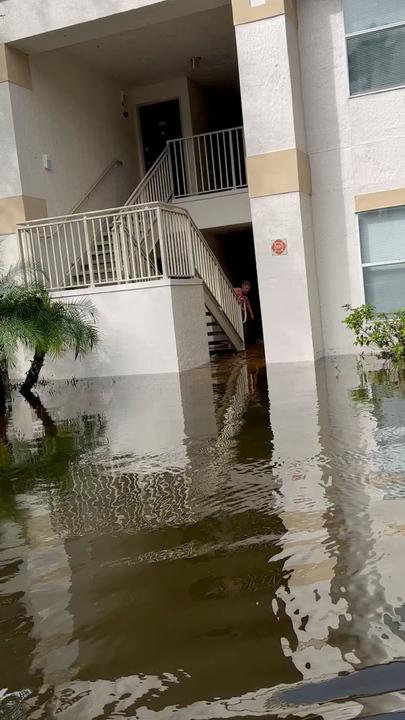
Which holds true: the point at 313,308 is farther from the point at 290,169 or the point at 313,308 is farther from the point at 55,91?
the point at 55,91

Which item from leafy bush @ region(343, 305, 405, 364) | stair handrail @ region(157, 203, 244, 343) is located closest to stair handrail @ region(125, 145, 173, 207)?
stair handrail @ region(157, 203, 244, 343)

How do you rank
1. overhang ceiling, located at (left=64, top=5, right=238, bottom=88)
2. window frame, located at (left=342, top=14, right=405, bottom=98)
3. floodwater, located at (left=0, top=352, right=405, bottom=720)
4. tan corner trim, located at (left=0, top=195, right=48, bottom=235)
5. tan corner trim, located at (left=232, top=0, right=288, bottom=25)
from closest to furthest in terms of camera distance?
floodwater, located at (left=0, top=352, right=405, bottom=720) → tan corner trim, located at (left=232, top=0, right=288, bottom=25) → window frame, located at (left=342, top=14, right=405, bottom=98) → tan corner trim, located at (left=0, top=195, right=48, bottom=235) → overhang ceiling, located at (left=64, top=5, right=238, bottom=88)

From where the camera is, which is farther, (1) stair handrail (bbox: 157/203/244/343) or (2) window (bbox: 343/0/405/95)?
(1) stair handrail (bbox: 157/203/244/343)

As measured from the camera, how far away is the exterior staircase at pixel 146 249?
37.7 feet

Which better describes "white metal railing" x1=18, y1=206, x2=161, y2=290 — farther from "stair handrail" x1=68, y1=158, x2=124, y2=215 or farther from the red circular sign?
the red circular sign

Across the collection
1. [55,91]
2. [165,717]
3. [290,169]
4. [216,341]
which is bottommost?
[165,717]

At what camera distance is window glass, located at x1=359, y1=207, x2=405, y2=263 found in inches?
449

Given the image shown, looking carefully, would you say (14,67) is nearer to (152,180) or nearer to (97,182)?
(97,182)

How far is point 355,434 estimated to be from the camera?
238 inches

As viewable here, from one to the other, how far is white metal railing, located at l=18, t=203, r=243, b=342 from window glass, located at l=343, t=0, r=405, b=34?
12.9 ft

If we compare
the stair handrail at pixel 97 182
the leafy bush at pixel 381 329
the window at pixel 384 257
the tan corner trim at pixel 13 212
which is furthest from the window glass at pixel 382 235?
the stair handrail at pixel 97 182

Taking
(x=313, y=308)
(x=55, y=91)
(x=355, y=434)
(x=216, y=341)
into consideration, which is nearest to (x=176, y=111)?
(x=55, y=91)

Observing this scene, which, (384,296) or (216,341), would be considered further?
(216,341)

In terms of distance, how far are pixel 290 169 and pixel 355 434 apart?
20.4 feet
